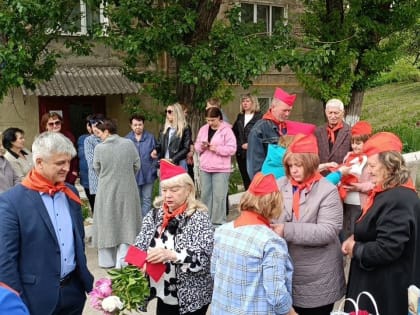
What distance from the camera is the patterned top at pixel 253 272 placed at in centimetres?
288

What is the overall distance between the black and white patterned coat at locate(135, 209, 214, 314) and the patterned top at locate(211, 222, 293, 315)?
1.01 ft

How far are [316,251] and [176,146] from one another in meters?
3.97

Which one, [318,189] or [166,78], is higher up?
[166,78]

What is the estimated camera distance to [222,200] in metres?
7.11

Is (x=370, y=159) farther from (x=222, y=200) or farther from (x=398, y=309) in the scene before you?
(x=222, y=200)

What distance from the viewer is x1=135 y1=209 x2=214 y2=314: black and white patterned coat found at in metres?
3.36

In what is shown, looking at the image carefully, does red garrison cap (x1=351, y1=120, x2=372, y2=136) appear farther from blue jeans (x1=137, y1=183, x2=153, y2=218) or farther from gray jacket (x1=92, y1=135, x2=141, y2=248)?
blue jeans (x1=137, y1=183, x2=153, y2=218)

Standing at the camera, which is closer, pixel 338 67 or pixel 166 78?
pixel 166 78

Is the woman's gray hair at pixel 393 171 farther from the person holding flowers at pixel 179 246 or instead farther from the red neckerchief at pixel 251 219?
the person holding flowers at pixel 179 246

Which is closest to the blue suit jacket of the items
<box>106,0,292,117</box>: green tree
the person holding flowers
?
the person holding flowers

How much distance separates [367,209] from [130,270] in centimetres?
163

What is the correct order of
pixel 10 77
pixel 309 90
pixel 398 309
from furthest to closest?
1. pixel 309 90
2. pixel 10 77
3. pixel 398 309

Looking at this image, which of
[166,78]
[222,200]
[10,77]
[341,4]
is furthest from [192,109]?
[341,4]

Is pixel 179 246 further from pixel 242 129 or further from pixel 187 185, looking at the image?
pixel 242 129
